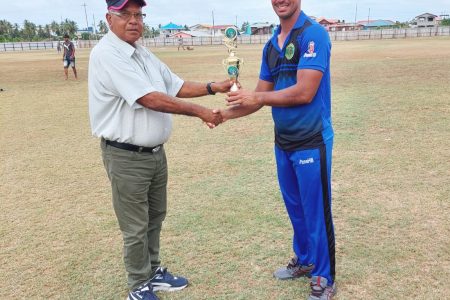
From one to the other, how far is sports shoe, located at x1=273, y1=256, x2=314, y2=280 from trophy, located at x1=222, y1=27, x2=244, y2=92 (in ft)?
5.03

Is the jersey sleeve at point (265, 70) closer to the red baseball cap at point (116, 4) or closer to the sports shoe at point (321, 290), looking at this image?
the red baseball cap at point (116, 4)

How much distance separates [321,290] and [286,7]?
205 centimetres

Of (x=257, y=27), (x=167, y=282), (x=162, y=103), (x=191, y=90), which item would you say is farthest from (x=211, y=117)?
(x=257, y=27)

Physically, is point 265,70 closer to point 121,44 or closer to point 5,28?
point 121,44

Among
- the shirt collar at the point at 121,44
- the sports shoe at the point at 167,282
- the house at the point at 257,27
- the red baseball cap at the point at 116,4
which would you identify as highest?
the red baseball cap at the point at 116,4

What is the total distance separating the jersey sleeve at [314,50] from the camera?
273 cm

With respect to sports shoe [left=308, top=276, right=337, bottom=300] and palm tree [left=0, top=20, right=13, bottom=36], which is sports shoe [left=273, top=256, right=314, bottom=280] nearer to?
sports shoe [left=308, top=276, right=337, bottom=300]


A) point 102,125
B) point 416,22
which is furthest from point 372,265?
point 416,22

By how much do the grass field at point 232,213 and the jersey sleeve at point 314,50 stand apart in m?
1.74

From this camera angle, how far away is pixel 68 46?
17.6 meters

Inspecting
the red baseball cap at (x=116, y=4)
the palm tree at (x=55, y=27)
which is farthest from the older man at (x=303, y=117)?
the palm tree at (x=55, y=27)

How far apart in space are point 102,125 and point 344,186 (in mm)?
3372

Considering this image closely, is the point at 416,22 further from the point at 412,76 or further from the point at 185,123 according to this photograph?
the point at 185,123

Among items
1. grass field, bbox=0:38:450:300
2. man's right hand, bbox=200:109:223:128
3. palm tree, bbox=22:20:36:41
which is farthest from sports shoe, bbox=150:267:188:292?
palm tree, bbox=22:20:36:41
